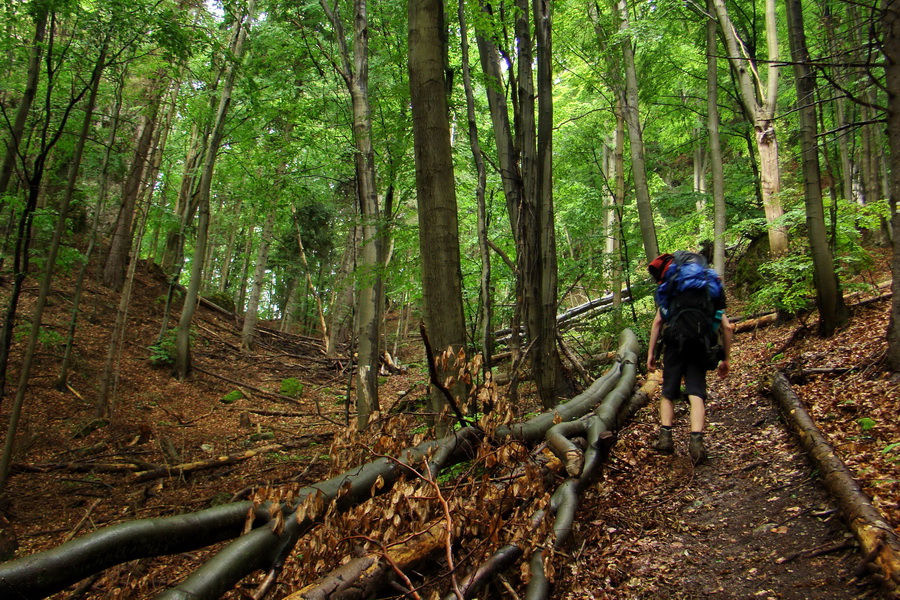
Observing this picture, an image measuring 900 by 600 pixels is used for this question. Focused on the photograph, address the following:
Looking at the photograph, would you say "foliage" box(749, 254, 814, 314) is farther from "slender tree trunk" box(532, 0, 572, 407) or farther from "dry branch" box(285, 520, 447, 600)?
"dry branch" box(285, 520, 447, 600)

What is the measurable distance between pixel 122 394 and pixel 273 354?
6200mm

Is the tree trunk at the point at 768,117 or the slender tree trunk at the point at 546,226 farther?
the tree trunk at the point at 768,117

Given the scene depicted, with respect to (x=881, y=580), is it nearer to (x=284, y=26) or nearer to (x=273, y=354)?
(x=284, y=26)

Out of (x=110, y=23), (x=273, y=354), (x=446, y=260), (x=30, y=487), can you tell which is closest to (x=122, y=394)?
(x=30, y=487)

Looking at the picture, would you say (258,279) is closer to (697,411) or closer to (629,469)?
(629,469)

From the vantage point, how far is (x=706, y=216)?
13016 millimetres

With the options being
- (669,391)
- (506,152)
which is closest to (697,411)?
(669,391)

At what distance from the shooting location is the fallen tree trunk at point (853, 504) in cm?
222

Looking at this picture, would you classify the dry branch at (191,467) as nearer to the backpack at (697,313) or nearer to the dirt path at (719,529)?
the dirt path at (719,529)

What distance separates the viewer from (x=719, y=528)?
130 inches

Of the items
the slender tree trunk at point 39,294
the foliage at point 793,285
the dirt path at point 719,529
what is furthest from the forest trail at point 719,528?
the slender tree trunk at point 39,294

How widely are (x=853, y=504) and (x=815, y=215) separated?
5382mm

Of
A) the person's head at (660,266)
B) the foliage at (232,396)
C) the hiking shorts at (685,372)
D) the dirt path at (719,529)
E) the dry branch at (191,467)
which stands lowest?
the dry branch at (191,467)

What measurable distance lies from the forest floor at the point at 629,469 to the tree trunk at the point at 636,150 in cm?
279
